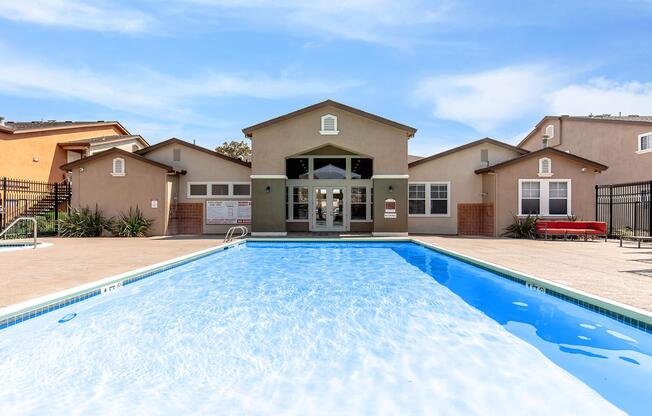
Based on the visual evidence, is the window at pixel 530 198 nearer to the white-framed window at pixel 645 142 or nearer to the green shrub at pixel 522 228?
the green shrub at pixel 522 228

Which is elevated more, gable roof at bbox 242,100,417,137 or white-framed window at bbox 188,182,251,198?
gable roof at bbox 242,100,417,137

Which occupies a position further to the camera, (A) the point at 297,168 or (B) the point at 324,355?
(A) the point at 297,168

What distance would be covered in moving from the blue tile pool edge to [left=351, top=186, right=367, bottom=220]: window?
35.8ft

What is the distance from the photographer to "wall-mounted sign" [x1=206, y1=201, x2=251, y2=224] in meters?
18.2

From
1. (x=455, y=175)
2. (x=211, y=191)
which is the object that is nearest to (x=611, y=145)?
(x=455, y=175)

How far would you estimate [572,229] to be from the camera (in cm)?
1531

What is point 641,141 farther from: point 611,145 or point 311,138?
point 311,138

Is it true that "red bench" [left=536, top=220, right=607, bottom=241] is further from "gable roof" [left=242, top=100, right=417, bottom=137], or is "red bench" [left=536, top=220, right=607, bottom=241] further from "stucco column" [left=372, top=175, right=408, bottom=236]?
"gable roof" [left=242, top=100, right=417, bottom=137]

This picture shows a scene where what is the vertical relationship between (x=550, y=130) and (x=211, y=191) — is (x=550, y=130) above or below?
above

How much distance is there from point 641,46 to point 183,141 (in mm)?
22233

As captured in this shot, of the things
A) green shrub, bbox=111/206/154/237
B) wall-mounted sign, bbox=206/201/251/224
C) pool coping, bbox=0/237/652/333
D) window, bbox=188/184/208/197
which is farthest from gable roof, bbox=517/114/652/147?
green shrub, bbox=111/206/154/237

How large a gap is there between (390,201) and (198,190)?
9.57 metres

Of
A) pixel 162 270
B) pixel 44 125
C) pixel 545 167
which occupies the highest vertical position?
pixel 44 125

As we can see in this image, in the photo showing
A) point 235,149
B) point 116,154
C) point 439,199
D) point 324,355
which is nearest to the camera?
point 324,355
